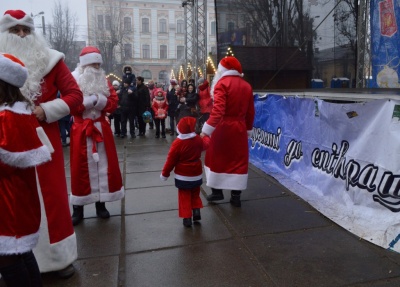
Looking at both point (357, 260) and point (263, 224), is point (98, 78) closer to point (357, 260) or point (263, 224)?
point (263, 224)

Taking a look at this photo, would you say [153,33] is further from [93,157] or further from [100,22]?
[93,157]

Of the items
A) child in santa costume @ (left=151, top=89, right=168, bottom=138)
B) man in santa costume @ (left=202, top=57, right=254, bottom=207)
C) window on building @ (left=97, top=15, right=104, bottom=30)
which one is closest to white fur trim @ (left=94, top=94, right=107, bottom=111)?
man in santa costume @ (left=202, top=57, right=254, bottom=207)

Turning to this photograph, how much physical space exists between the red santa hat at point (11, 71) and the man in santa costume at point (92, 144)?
177 cm

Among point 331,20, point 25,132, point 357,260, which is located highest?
point 331,20

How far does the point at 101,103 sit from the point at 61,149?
3.42 ft

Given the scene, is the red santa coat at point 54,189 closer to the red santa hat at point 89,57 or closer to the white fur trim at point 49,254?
the white fur trim at point 49,254

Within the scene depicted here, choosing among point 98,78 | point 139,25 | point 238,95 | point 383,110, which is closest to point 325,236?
point 383,110

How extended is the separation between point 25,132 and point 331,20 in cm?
704

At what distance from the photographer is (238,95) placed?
14.0ft

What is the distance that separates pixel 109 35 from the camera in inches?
1780

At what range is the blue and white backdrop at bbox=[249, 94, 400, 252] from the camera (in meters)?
3.41

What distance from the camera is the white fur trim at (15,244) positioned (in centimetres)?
193

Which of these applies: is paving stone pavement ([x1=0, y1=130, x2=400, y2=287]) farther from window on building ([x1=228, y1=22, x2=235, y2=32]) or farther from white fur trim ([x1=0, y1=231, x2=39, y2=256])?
window on building ([x1=228, y1=22, x2=235, y2=32])

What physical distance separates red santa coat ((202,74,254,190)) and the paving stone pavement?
1.22 feet
